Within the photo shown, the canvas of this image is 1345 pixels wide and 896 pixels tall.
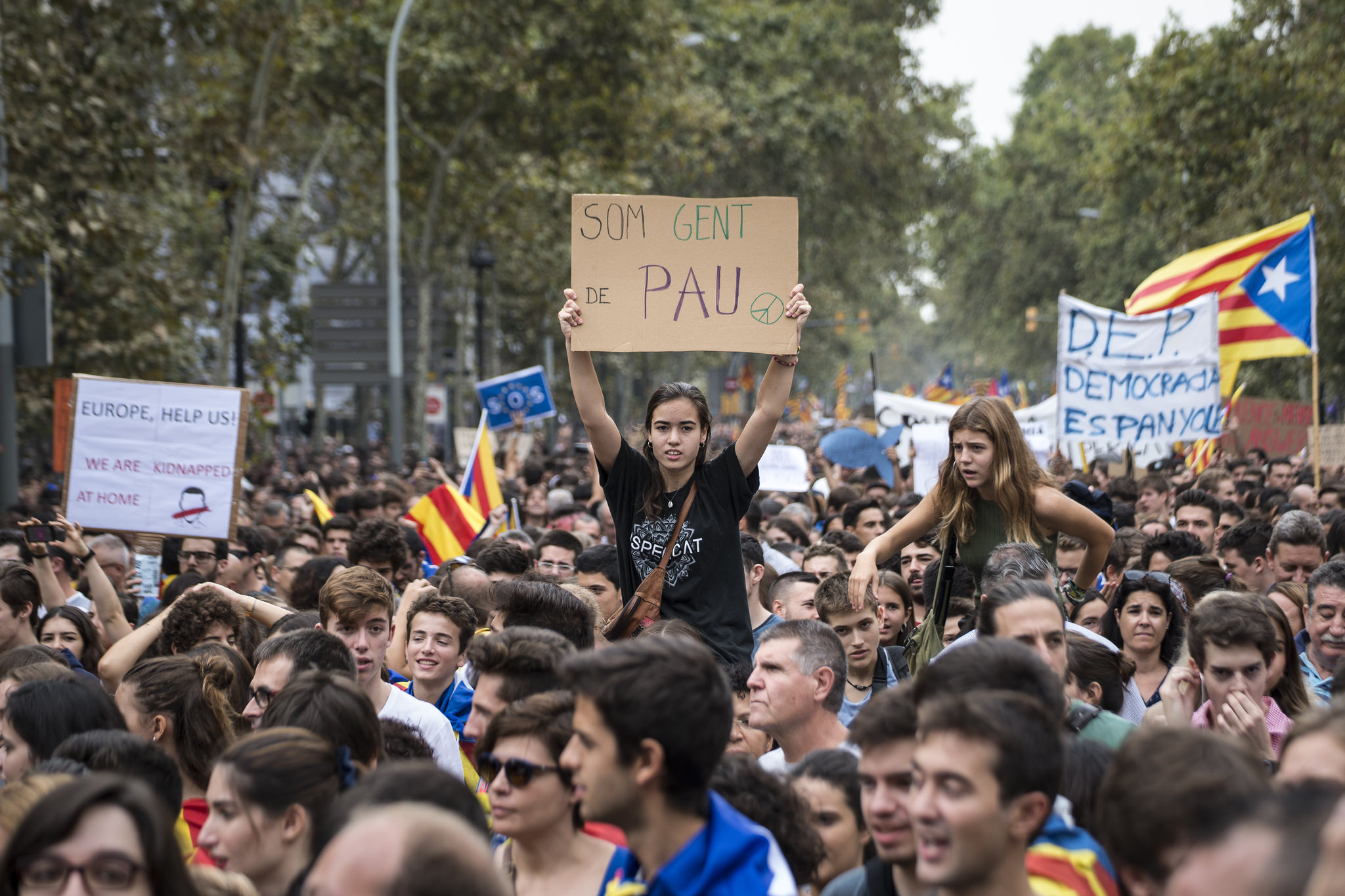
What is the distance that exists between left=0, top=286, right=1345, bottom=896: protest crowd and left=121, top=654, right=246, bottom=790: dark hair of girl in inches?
0.5

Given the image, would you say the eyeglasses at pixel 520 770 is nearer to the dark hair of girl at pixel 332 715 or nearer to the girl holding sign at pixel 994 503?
A: the dark hair of girl at pixel 332 715

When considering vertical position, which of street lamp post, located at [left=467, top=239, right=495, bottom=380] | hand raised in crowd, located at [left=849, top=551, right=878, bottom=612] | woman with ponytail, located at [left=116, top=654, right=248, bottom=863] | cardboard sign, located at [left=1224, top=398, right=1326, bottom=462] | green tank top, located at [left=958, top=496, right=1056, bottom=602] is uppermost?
street lamp post, located at [left=467, top=239, right=495, bottom=380]

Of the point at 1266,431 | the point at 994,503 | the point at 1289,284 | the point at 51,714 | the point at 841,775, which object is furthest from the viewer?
the point at 1266,431

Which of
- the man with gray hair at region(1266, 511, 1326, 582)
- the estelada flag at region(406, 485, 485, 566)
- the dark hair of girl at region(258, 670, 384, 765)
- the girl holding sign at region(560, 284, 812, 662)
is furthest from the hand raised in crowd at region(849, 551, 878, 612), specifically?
the estelada flag at region(406, 485, 485, 566)

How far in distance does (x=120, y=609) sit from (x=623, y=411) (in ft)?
122

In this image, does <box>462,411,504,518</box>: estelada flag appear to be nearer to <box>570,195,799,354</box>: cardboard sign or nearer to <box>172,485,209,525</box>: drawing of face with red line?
<box>172,485,209,525</box>: drawing of face with red line

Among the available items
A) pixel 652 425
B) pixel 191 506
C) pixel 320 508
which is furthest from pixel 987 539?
pixel 320 508

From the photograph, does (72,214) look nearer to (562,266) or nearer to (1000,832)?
(1000,832)

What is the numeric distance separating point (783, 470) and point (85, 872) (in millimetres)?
11350

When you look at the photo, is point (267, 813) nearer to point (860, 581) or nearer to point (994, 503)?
point (860, 581)

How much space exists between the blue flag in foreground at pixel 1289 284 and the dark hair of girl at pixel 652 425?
8315 millimetres

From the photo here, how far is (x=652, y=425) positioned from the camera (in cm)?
489

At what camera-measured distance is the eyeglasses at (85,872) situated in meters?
2.65

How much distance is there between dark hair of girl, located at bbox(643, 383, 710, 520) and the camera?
16.0 ft
